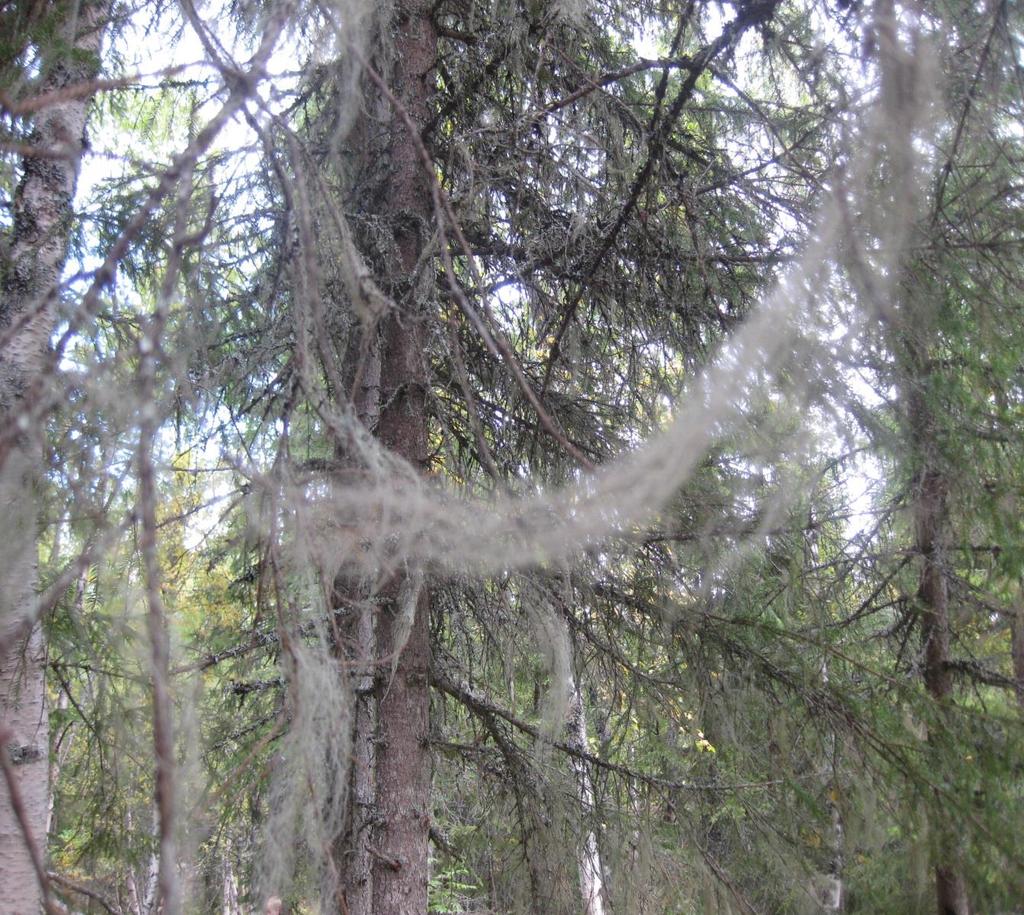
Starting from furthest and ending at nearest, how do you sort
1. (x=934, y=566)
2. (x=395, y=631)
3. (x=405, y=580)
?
(x=934, y=566), (x=405, y=580), (x=395, y=631)

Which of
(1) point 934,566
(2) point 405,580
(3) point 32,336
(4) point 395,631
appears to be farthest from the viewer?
(1) point 934,566

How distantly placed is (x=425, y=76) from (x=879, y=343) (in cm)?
284

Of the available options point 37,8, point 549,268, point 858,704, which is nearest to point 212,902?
point 858,704

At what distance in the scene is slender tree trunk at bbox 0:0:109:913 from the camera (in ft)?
8.24

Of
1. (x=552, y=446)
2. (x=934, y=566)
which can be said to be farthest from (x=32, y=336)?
(x=934, y=566)

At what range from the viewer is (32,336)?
3002 mm

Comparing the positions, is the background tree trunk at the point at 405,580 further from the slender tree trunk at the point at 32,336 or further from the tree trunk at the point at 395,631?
the slender tree trunk at the point at 32,336

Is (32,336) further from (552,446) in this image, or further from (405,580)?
(552,446)

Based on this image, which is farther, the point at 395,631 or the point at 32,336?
the point at 395,631

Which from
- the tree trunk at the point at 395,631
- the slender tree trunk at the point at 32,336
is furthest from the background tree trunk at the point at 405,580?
the slender tree trunk at the point at 32,336

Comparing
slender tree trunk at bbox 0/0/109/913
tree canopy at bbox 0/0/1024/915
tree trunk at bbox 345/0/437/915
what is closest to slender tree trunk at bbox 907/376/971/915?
tree canopy at bbox 0/0/1024/915

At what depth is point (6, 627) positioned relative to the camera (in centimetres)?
253

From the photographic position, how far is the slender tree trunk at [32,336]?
2.51 meters

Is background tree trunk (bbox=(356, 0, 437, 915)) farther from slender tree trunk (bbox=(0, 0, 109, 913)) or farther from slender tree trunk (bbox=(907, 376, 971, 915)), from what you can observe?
slender tree trunk (bbox=(907, 376, 971, 915))
